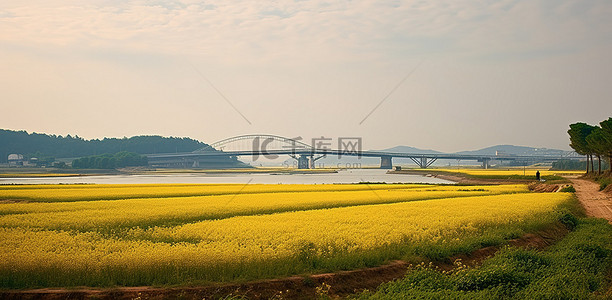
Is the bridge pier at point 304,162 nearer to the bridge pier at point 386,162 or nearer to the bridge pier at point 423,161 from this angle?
the bridge pier at point 386,162

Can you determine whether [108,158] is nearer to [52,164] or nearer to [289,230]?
[52,164]

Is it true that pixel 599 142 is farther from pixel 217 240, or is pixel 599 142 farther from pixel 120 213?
pixel 217 240

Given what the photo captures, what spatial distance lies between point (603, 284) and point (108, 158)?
174 meters

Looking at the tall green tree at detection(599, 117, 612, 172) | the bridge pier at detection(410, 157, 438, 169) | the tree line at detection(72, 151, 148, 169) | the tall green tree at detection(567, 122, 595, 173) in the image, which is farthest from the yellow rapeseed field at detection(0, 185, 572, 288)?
the bridge pier at detection(410, 157, 438, 169)

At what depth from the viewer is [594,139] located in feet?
220

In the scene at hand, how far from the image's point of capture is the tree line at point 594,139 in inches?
2344

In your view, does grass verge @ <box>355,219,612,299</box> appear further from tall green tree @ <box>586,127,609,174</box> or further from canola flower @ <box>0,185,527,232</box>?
tall green tree @ <box>586,127,609,174</box>

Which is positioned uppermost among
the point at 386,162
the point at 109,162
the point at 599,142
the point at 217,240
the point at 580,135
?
the point at 580,135

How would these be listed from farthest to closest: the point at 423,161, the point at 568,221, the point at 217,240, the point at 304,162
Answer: the point at 423,161 < the point at 304,162 < the point at 568,221 < the point at 217,240

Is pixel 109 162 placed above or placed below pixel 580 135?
below

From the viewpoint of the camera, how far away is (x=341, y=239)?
54.3 feet

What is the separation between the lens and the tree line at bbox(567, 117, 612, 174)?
59550mm

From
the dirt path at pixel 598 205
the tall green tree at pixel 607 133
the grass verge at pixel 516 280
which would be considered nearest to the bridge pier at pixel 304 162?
the tall green tree at pixel 607 133

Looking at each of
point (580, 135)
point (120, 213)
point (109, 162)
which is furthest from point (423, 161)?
point (120, 213)
